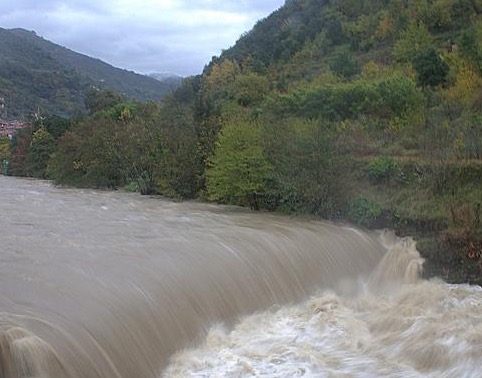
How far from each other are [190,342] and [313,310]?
3276mm

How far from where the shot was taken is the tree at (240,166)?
842 inches

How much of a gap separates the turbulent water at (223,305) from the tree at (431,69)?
1976cm

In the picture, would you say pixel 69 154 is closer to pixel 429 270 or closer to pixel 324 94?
pixel 324 94

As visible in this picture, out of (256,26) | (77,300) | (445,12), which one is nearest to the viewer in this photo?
(77,300)

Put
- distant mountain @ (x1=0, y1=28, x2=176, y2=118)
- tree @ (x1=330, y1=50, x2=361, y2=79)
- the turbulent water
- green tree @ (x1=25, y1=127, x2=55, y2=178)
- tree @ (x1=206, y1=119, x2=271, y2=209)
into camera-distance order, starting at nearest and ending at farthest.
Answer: the turbulent water → tree @ (x1=206, y1=119, x2=271, y2=209) → tree @ (x1=330, y1=50, x2=361, y2=79) → green tree @ (x1=25, y1=127, x2=55, y2=178) → distant mountain @ (x1=0, y1=28, x2=176, y2=118)

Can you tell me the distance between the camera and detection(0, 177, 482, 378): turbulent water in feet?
28.8

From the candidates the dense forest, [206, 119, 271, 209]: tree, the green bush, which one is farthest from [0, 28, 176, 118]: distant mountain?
the green bush

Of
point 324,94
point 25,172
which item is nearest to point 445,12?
point 324,94

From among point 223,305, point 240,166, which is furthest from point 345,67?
point 223,305

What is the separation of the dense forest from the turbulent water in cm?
221

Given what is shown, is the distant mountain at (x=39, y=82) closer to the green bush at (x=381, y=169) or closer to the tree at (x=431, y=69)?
the tree at (x=431, y=69)

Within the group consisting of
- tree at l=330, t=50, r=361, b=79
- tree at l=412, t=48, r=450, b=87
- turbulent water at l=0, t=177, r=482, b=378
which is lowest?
turbulent water at l=0, t=177, r=482, b=378

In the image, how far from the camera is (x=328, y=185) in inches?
769

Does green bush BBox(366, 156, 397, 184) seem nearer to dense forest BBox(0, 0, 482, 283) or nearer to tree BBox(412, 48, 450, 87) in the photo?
dense forest BBox(0, 0, 482, 283)
